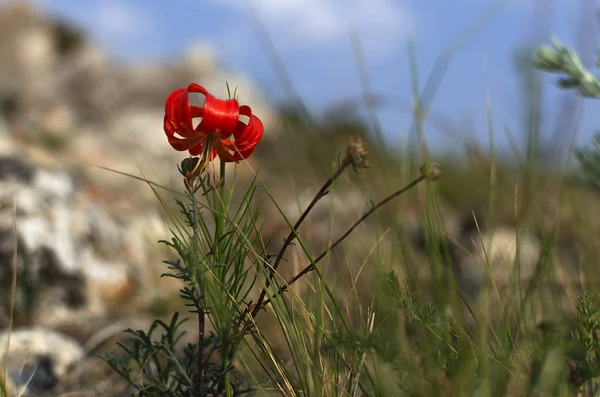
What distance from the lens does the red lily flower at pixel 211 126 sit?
3.80 ft

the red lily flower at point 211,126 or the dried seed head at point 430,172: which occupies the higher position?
the red lily flower at point 211,126

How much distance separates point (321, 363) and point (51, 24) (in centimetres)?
2688

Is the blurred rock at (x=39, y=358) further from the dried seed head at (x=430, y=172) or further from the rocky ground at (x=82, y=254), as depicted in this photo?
the dried seed head at (x=430, y=172)

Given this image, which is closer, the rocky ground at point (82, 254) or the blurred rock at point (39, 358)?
the blurred rock at point (39, 358)

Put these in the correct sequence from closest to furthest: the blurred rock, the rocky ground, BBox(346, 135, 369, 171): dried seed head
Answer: BBox(346, 135, 369, 171): dried seed head
the blurred rock
the rocky ground

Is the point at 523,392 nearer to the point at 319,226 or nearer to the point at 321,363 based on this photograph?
the point at 321,363

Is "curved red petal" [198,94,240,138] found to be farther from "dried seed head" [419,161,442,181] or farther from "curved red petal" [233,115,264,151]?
"dried seed head" [419,161,442,181]

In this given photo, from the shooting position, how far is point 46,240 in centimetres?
298

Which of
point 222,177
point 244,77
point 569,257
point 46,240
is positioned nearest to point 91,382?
point 46,240

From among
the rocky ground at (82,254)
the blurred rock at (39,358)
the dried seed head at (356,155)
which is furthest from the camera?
the rocky ground at (82,254)

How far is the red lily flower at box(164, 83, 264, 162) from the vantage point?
116cm

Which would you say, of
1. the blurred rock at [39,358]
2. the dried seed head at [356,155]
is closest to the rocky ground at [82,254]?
the blurred rock at [39,358]

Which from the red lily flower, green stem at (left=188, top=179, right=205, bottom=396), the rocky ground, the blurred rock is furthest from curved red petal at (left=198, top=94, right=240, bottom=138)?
the blurred rock

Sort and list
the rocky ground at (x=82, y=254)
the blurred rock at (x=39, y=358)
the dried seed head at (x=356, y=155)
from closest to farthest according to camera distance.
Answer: the dried seed head at (x=356, y=155), the blurred rock at (x=39, y=358), the rocky ground at (x=82, y=254)
